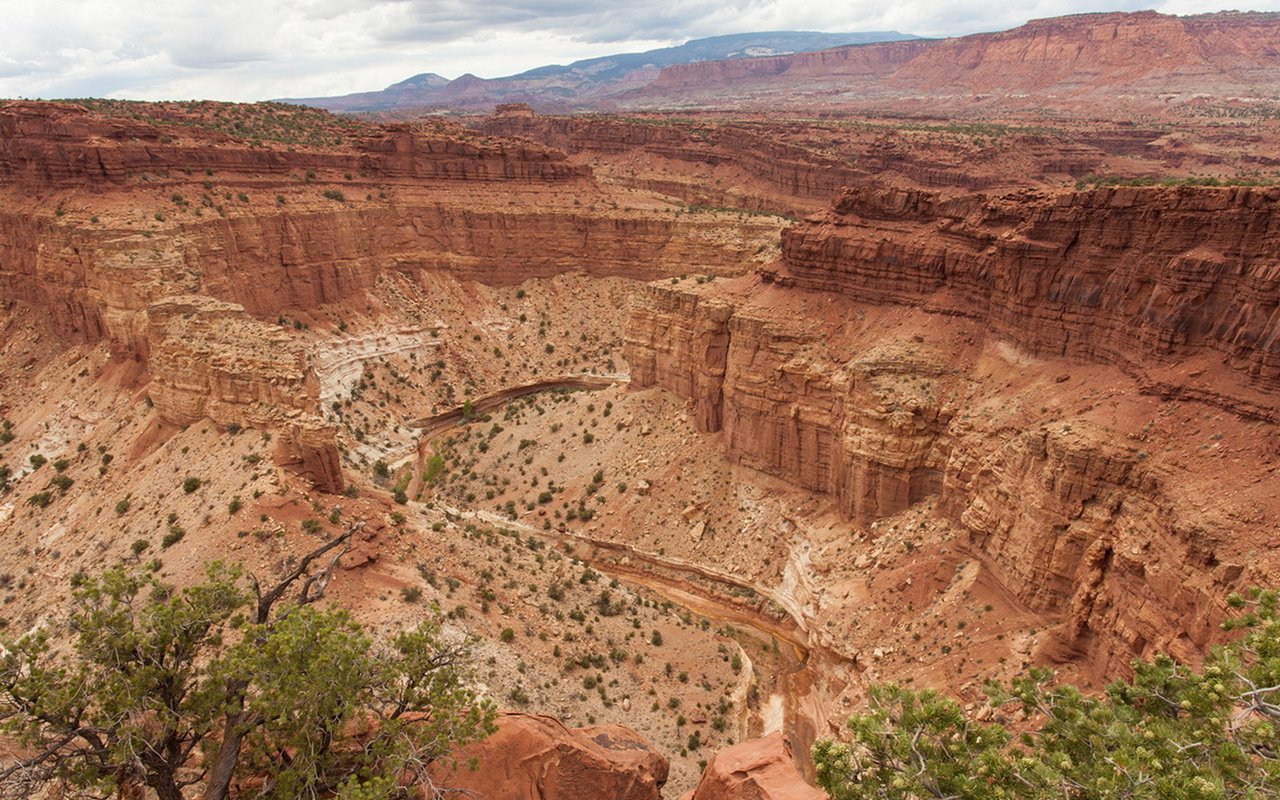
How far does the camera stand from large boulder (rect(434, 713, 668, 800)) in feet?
49.4

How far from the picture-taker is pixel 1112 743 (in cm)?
1123

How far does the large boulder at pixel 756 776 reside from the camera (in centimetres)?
1366

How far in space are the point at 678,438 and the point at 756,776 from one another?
28.8 m

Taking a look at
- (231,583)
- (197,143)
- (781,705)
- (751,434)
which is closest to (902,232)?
(751,434)

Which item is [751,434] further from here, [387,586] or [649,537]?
[387,586]

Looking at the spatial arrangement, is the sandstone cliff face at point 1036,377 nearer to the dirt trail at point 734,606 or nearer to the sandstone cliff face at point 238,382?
the dirt trail at point 734,606

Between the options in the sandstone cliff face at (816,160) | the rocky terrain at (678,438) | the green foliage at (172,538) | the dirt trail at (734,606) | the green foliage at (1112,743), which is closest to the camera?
the green foliage at (1112,743)

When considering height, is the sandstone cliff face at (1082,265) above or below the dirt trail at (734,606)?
above

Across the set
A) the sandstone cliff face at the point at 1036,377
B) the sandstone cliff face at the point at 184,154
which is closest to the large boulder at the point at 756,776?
the sandstone cliff face at the point at 1036,377

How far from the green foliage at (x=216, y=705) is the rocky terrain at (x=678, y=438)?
8.89 feet

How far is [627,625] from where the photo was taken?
91.2 ft

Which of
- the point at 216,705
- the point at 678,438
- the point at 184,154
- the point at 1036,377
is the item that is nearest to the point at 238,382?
the point at 216,705

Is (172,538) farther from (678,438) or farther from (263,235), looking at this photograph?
(263,235)

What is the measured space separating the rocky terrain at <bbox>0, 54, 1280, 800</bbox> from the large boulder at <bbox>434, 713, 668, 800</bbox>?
0.07 m
